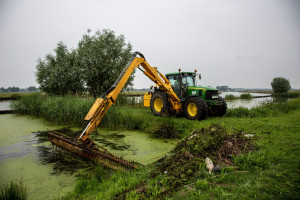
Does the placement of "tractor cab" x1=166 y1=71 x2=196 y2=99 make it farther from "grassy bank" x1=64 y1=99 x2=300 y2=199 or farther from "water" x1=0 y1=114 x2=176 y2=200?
"grassy bank" x1=64 y1=99 x2=300 y2=199

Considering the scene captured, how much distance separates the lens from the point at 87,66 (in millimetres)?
15289

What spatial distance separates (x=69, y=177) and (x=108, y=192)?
1.33m

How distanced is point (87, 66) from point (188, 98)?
10750 millimetres

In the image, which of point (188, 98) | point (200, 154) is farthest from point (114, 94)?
Result: point (188, 98)

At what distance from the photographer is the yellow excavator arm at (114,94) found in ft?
14.5

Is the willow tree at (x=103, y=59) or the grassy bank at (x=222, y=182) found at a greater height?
the willow tree at (x=103, y=59)

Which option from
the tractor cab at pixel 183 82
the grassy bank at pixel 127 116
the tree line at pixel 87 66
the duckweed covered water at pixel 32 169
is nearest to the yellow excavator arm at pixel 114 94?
the tractor cab at pixel 183 82

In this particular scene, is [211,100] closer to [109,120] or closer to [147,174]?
[109,120]

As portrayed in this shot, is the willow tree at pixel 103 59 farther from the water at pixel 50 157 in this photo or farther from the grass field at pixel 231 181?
the grass field at pixel 231 181

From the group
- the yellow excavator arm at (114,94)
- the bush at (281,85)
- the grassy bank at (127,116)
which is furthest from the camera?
→ the bush at (281,85)

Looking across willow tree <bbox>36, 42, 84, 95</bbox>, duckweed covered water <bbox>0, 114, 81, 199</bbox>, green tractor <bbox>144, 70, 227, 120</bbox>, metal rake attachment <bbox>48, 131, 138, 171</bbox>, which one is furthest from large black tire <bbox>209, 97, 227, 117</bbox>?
willow tree <bbox>36, 42, 84, 95</bbox>

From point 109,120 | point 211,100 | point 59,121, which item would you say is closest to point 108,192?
point 109,120

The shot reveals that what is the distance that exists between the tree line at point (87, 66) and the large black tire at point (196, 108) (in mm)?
8703

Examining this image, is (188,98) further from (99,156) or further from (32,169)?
(32,169)
